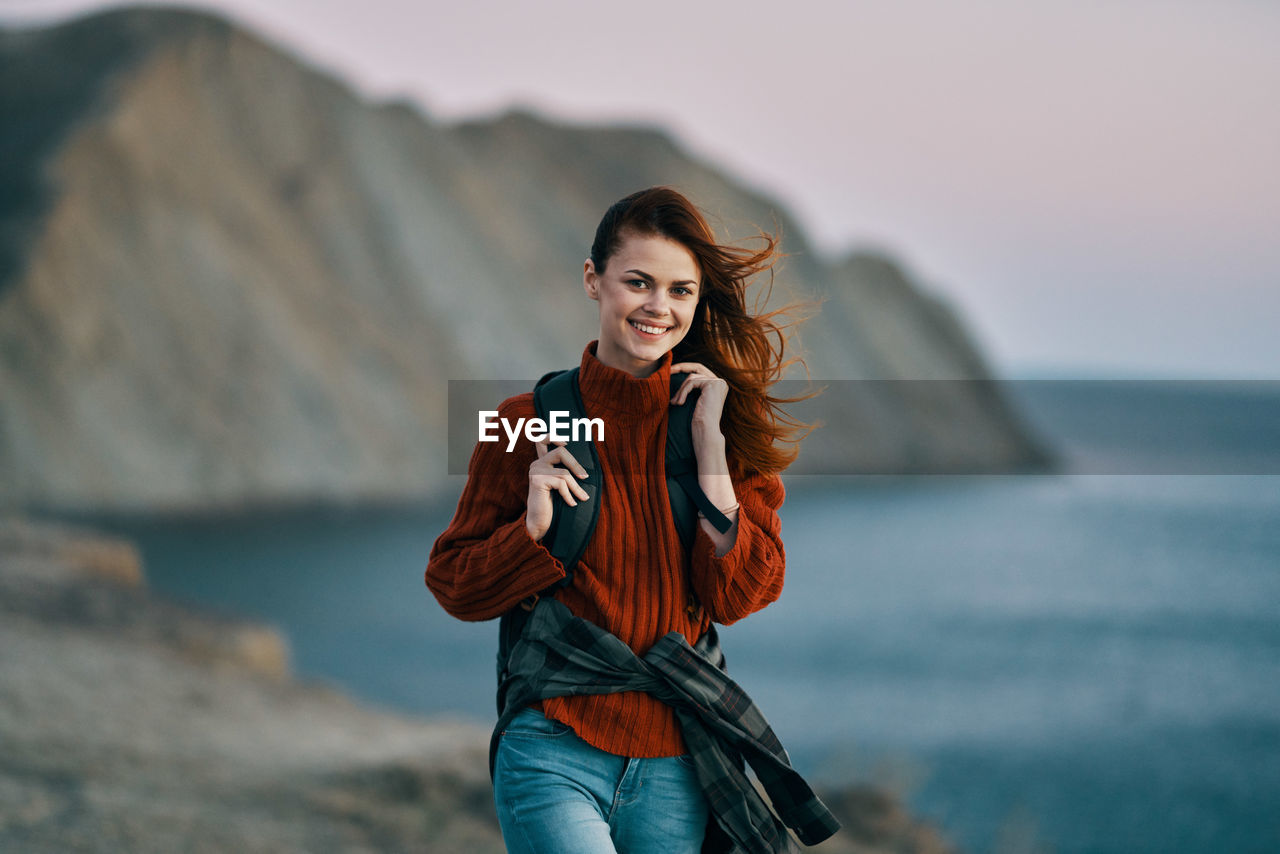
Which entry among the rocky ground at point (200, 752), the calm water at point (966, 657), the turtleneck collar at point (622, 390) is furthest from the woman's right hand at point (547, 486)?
the calm water at point (966, 657)

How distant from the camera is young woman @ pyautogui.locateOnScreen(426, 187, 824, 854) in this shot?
226cm

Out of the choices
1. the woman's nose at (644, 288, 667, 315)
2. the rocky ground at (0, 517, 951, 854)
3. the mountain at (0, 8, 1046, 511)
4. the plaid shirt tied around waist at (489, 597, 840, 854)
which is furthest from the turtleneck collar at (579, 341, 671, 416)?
the mountain at (0, 8, 1046, 511)

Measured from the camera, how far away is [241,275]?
1064 inches

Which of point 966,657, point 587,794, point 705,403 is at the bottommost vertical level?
point 966,657

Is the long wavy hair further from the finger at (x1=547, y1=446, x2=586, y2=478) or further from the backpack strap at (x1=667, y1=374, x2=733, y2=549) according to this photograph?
the finger at (x1=547, y1=446, x2=586, y2=478)

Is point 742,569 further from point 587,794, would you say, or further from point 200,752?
point 200,752

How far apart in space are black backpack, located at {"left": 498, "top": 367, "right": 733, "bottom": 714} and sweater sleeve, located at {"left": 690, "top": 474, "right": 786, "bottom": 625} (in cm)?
4

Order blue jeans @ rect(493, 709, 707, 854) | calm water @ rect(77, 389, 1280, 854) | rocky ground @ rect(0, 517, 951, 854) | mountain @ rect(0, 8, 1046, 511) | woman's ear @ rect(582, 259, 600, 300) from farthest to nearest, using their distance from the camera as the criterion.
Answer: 1. mountain @ rect(0, 8, 1046, 511)
2. calm water @ rect(77, 389, 1280, 854)
3. rocky ground @ rect(0, 517, 951, 854)
4. woman's ear @ rect(582, 259, 600, 300)
5. blue jeans @ rect(493, 709, 707, 854)

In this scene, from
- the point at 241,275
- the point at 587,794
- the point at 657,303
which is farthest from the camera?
the point at 241,275

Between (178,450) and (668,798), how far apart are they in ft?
77.0

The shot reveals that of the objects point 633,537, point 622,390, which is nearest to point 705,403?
point 622,390

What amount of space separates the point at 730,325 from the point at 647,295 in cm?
25

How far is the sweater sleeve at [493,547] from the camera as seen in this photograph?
2.26 meters

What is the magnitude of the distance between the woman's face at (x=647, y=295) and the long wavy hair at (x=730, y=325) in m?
0.02
